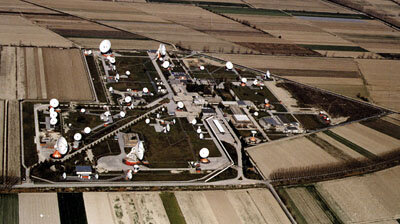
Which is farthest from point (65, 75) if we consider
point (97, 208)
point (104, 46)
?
point (97, 208)

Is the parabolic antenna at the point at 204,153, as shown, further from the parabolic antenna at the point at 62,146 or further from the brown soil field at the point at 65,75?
the brown soil field at the point at 65,75

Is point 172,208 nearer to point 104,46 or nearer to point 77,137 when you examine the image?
point 77,137

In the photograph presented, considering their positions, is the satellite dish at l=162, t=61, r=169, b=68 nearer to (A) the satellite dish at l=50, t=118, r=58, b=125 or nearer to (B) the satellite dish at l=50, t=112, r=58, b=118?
(B) the satellite dish at l=50, t=112, r=58, b=118

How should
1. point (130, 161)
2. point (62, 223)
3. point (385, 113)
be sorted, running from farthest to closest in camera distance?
point (385, 113), point (130, 161), point (62, 223)

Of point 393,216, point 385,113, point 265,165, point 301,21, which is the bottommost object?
point 393,216

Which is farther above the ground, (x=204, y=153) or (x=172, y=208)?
(x=204, y=153)

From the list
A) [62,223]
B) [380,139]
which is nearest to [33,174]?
[62,223]

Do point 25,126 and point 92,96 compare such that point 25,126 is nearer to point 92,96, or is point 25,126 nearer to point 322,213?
point 92,96
